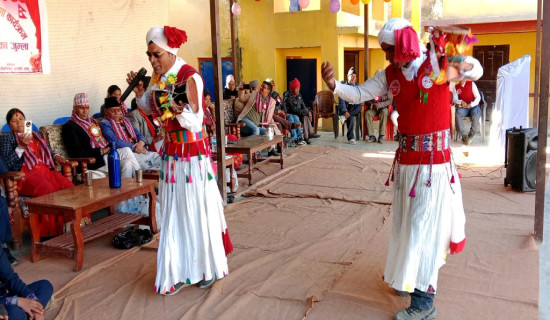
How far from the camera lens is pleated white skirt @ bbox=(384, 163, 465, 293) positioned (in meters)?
2.84

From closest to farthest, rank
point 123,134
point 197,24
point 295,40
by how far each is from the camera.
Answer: point 123,134, point 295,40, point 197,24

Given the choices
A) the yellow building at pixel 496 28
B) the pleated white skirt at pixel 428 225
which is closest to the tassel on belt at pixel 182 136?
the pleated white skirt at pixel 428 225

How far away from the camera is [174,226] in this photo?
10.8ft

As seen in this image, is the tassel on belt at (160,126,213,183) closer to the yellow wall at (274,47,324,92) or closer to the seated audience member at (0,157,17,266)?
the seated audience member at (0,157,17,266)

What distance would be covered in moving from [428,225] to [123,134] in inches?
158

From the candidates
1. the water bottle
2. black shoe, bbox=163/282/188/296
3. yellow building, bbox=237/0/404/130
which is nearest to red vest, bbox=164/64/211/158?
black shoe, bbox=163/282/188/296

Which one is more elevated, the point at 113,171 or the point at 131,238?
the point at 113,171

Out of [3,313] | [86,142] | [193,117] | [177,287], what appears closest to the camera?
[3,313]

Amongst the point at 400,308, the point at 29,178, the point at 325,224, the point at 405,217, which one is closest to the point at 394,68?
the point at 405,217

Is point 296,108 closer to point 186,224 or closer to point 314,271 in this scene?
point 314,271

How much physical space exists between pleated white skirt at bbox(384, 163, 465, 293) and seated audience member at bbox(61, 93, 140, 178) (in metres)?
3.45

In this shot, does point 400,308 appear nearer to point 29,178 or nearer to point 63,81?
point 29,178

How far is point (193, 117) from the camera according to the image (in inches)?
122

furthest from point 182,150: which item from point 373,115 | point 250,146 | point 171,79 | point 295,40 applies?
point 295,40
